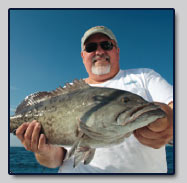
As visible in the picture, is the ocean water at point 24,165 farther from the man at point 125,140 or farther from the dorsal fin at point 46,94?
the dorsal fin at point 46,94

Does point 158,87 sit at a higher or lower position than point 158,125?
higher

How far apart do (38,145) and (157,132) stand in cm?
123

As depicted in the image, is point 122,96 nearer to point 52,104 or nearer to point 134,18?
point 52,104

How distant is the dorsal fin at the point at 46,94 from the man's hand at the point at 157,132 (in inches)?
27.3

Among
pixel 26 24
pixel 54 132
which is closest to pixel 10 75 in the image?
pixel 26 24

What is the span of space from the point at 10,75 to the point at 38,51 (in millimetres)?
545

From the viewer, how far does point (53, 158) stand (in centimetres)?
272

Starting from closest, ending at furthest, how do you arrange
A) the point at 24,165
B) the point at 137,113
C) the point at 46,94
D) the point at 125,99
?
the point at 137,113 → the point at 125,99 → the point at 46,94 → the point at 24,165

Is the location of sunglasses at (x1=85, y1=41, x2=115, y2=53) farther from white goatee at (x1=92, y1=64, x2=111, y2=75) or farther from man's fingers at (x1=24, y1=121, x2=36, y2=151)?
man's fingers at (x1=24, y1=121, x2=36, y2=151)

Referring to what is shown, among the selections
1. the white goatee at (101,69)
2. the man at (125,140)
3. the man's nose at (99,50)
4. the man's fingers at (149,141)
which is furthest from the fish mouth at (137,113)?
the man's nose at (99,50)

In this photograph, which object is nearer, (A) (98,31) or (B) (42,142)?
(B) (42,142)

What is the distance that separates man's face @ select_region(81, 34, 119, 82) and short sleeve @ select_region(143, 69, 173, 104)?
50 centimetres

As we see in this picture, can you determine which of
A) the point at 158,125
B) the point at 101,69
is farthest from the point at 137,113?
the point at 101,69

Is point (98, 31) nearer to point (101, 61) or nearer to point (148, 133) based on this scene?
point (101, 61)
